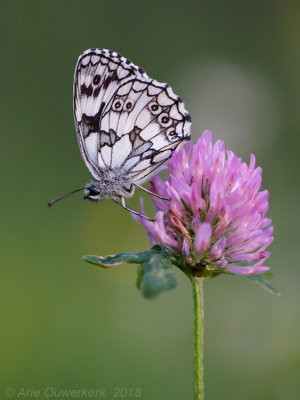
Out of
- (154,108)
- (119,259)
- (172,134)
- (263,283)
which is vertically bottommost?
(263,283)

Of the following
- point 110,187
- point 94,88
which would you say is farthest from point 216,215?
point 94,88

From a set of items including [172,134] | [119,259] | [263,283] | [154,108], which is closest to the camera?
[119,259]

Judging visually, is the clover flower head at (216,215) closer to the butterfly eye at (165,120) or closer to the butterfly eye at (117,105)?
the butterfly eye at (165,120)

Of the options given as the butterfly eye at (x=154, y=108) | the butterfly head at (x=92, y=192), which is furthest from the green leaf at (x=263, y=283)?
the butterfly eye at (x=154, y=108)

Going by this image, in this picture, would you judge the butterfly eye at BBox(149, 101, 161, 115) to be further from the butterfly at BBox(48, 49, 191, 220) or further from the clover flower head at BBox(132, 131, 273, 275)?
the clover flower head at BBox(132, 131, 273, 275)

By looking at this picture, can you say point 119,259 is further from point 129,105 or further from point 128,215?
point 128,215
